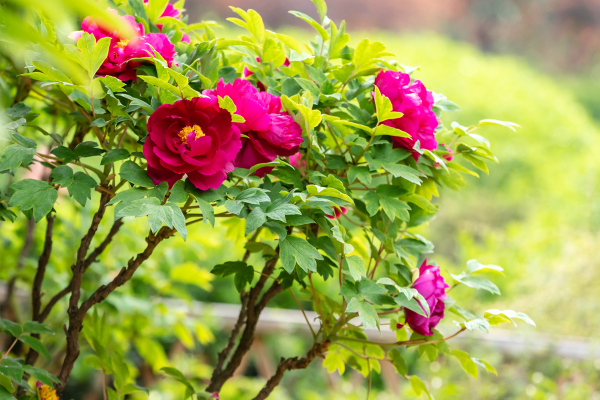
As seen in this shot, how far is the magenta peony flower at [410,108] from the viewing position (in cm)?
46

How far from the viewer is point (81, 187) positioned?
16.3 inches

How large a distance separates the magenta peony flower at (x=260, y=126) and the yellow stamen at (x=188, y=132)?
0.03m

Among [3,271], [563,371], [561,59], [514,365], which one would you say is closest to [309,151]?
[3,271]

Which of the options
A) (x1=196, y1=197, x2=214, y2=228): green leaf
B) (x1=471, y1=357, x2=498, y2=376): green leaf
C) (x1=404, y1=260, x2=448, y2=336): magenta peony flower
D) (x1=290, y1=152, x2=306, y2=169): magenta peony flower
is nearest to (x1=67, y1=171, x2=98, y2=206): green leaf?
(x1=196, y1=197, x2=214, y2=228): green leaf

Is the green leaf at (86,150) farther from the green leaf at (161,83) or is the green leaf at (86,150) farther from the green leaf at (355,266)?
the green leaf at (355,266)

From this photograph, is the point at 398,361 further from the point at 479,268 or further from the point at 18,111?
the point at 18,111

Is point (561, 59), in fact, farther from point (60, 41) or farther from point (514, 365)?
point (60, 41)

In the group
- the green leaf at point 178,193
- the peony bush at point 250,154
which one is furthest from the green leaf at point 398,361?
the green leaf at point 178,193

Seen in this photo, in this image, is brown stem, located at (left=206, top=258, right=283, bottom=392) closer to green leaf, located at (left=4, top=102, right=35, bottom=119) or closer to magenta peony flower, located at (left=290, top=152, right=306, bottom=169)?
magenta peony flower, located at (left=290, top=152, right=306, bottom=169)

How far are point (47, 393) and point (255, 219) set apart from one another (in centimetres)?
33

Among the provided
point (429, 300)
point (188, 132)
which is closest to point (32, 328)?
point (188, 132)

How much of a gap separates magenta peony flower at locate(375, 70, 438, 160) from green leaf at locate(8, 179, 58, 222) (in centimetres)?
31

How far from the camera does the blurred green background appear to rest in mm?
1024

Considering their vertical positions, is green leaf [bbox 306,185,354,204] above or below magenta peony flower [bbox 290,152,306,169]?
above
